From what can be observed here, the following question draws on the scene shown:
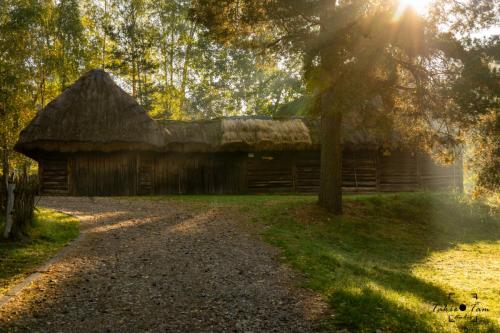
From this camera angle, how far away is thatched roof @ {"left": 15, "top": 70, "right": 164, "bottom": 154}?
66.2 feet

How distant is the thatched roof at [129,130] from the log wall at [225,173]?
0.94m

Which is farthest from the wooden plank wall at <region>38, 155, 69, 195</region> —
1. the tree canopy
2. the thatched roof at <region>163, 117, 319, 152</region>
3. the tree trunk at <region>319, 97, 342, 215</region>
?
the tree trunk at <region>319, 97, 342, 215</region>

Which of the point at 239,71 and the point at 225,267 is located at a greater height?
the point at 239,71

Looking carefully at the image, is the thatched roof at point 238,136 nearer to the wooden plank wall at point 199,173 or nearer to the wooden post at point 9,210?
the wooden plank wall at point 199,173

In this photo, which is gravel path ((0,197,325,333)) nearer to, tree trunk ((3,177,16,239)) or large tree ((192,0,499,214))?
tree trunk ((3,177,16,239))

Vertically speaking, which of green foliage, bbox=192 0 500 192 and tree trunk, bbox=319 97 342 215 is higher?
green foliage, bbox=192 0 500 192

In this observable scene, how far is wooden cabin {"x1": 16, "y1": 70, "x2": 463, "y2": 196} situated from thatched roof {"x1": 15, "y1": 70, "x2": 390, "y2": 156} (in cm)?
5

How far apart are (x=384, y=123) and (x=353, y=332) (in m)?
9.59

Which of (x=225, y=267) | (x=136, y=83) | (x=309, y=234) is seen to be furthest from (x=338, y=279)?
(x=136, y=83)

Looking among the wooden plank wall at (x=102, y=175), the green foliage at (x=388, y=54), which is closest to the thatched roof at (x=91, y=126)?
the wooden plank wall at (x=102, y=175)

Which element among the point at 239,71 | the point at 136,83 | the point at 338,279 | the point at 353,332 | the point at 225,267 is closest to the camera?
the point at 353,332

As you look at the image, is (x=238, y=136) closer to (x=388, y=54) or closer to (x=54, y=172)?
(x=54, y=172)

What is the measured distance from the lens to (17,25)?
2130 centimetres

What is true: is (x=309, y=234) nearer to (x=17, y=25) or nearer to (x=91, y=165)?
(x=91, y=165)
